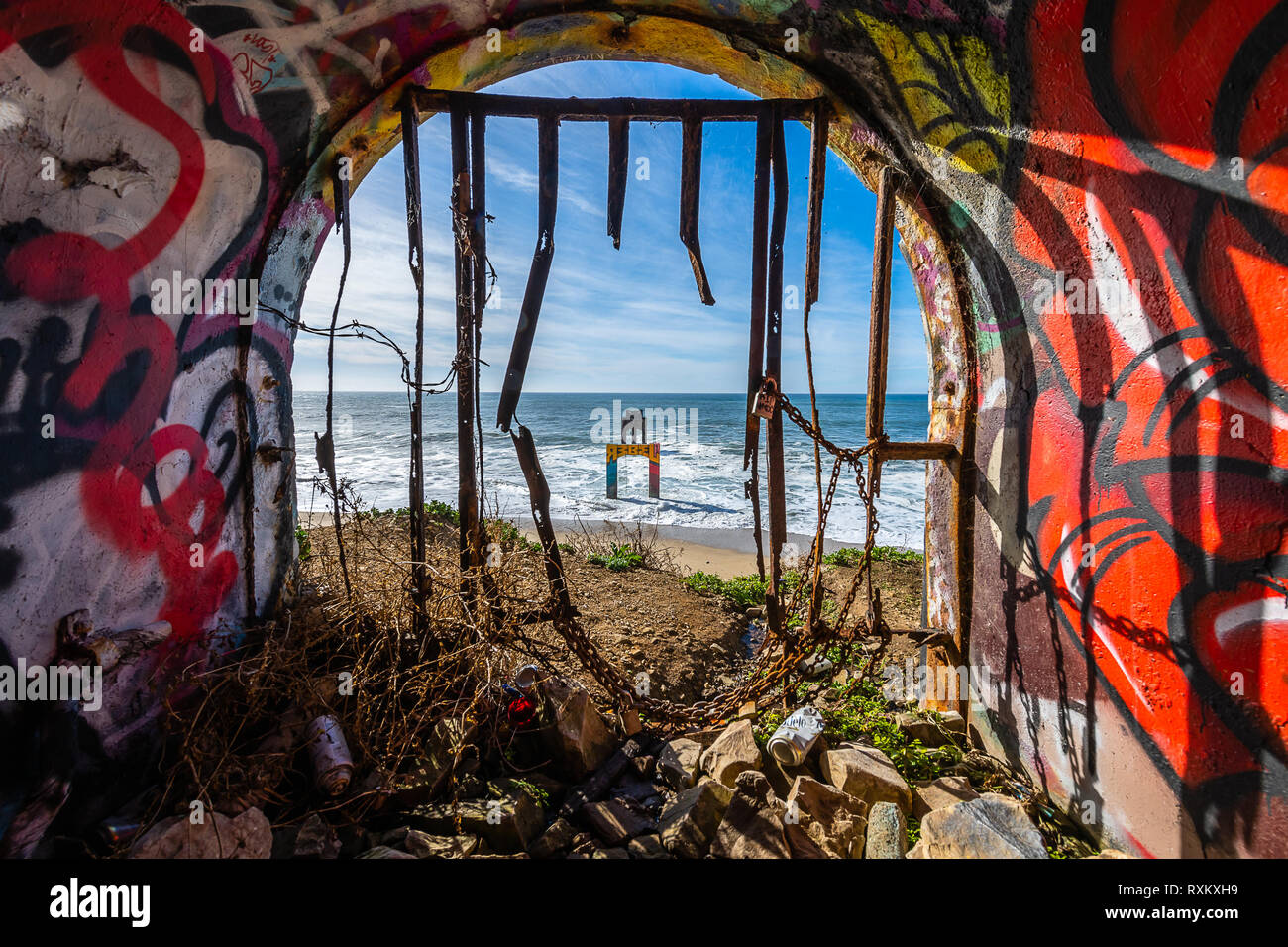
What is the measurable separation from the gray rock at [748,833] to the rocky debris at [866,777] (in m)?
0.64

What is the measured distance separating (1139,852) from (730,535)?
1048cm

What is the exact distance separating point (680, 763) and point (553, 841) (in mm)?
892

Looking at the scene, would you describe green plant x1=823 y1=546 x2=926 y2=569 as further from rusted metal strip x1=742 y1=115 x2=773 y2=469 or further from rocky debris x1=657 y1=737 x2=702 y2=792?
rocky debris x1=657 y1=737 x2=702 y2=792

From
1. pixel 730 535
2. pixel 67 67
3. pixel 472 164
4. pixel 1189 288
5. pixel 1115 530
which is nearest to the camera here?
pixel 1189 288

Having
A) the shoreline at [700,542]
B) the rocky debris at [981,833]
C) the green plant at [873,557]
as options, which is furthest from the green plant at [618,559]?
the rocky debris at [981,833]

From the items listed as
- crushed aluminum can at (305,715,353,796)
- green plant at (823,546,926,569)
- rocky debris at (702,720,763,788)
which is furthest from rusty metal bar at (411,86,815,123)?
green plant at (823,546,926,569)

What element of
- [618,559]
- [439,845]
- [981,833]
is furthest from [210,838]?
[618,559]

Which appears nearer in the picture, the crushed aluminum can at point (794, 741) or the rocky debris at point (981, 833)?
the rocky debris at point (981, 833)

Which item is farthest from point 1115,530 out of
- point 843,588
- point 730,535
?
point 730,535

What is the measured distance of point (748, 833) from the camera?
98.2 inches

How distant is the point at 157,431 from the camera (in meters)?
2.85

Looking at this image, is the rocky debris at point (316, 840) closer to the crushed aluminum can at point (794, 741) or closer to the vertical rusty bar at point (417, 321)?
the vertical rusty bar at point (417, 321)

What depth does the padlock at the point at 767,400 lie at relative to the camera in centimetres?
323
